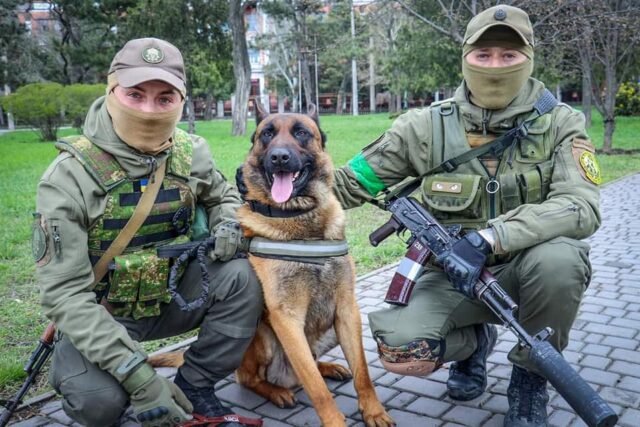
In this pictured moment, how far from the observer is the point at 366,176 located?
11.0 ft

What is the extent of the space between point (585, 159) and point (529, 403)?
1221 mm

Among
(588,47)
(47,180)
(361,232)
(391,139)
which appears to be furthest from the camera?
(588,47)

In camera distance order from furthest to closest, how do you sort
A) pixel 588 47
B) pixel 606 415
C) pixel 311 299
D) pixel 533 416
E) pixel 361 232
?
1. pixel 588 47
2. pixel 361 232
3. pixel 311 299
4. pixel 533 416
5. pixel 606 415

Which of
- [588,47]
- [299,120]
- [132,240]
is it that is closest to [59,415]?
[132,240]

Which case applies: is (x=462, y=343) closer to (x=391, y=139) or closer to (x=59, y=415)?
(x=391, y=139)

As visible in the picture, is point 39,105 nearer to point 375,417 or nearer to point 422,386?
point 422,386

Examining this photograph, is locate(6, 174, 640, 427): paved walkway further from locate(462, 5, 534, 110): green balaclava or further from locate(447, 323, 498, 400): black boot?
locate(462, 5, 534, 110): green balaclava

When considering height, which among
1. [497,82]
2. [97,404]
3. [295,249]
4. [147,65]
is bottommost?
[97,404]

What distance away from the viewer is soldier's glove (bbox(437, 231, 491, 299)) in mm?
2650

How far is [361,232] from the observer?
7414 mm

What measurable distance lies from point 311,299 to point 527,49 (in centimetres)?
170

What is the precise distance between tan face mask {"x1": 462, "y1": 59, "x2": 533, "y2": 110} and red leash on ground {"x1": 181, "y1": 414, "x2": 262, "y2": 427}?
2005mm

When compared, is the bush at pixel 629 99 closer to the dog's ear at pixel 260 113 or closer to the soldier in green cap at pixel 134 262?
the dog's ear at pixel 260 113

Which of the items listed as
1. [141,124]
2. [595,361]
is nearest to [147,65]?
[141,124]
